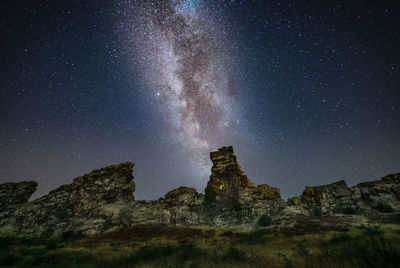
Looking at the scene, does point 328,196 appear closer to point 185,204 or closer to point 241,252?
point 185,204

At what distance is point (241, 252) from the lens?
7.70 m

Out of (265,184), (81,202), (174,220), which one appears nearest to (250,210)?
(265,184)

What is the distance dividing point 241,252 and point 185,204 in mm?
21025

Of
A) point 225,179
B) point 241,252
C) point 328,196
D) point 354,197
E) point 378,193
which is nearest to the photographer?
point 241,252

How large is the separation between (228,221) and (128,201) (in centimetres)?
1708

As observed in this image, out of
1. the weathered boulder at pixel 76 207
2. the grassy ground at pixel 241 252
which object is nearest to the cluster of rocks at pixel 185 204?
the weathered boulder at pixel 76 207

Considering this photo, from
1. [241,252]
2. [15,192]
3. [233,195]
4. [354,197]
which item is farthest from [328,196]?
[15,192]

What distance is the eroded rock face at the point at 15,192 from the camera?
3030 centimetres

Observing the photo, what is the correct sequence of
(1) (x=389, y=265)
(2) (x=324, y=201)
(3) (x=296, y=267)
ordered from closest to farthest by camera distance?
(1) (x=389, y=265), (3) (x=296, y=267), (2) (x=324, y=201)

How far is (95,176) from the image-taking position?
1204 inches

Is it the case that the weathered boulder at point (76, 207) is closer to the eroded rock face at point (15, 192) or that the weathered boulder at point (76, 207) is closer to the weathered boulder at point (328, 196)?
the eroded rock face at point (15, 192)

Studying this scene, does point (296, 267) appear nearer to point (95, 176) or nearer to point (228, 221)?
point (228, 221)

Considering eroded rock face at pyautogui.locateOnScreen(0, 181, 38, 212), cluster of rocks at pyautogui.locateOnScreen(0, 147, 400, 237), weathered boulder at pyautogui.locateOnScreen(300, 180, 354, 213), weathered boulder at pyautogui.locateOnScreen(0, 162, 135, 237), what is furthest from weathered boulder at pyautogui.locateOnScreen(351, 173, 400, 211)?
eroded rock face at pyautogui.locateOnScreen(0, 181, 38, 212)

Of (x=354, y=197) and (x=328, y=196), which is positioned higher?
(x=328, y=196)
